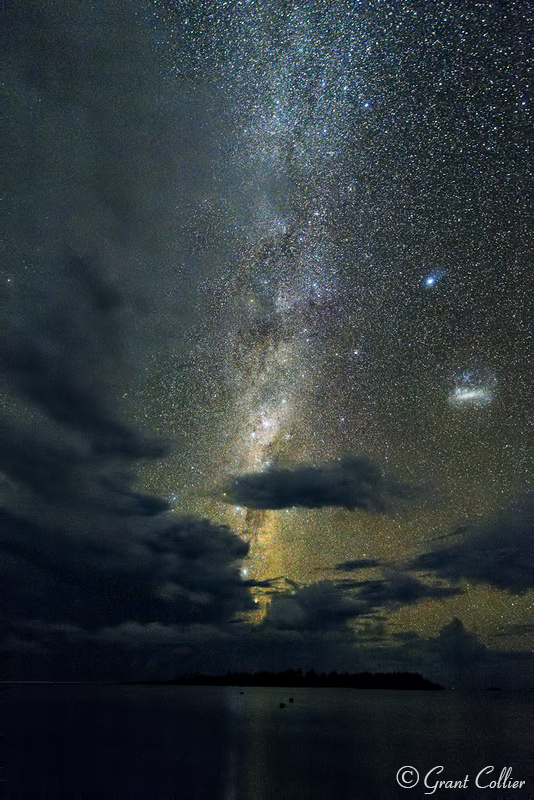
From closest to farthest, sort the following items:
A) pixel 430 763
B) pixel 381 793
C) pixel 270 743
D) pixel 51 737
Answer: pixel 381 793 < pixel 430 763 < pixel 270 743 < pixel 51 737

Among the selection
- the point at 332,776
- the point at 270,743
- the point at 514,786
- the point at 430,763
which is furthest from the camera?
the point at 270,743

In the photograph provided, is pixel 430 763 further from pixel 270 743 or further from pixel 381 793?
pixel 270 743

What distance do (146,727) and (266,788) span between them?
40.4 meters

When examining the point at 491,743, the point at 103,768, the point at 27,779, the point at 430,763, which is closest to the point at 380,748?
the point at 430,763

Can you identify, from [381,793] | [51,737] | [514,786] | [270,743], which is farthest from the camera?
[51,737]

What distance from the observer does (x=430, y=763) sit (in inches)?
1337

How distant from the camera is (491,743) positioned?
49.1m

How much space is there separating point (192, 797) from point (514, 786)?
60.2 ft

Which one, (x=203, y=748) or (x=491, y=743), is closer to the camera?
(x=203, y=748)

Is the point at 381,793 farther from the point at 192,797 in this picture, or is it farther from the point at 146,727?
the point at 146,727

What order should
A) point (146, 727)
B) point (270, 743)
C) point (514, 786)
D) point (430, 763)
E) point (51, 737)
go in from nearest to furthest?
point (514, 786) → point (430, 763) → point (270, 743) → point (51, 737) → point (146, 727)

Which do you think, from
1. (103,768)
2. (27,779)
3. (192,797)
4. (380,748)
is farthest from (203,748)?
(192,797)

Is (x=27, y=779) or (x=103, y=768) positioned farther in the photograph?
(x=103, y=768)

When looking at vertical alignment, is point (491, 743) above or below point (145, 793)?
below
